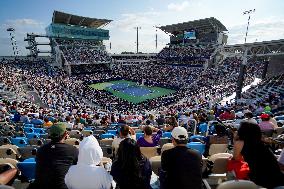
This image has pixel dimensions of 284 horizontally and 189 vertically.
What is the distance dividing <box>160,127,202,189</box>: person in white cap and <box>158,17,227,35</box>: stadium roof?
69.5 metres

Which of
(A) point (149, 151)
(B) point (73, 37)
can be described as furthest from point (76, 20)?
(A) point (149, 151)

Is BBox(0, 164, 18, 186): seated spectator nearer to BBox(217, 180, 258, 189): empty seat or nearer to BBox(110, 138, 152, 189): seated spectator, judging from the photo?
BBox(110, 138, 152, 189): seated spectator

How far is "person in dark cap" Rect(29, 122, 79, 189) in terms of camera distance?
3.65 meters

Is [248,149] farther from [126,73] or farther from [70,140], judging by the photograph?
[126,73]

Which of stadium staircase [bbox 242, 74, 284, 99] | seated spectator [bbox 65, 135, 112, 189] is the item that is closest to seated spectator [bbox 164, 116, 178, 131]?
seated spectator [bbox 65, 135, 112, 189]

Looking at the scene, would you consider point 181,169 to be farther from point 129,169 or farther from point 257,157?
point 257,157

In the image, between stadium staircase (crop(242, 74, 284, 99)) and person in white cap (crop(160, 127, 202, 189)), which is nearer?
person in white cap (crop(160, 127, 202, 189))

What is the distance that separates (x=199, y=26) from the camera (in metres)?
72.8

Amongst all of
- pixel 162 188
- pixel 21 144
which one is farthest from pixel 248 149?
pixel 21 144

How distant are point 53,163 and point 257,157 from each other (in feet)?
9.81

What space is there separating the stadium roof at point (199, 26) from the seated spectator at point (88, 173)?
69975 millimetres

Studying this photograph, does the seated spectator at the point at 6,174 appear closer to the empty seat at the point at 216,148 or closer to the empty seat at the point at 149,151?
the empty seat at the point at 149,151

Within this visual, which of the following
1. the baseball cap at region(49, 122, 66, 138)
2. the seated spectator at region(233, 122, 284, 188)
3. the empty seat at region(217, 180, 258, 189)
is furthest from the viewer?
the baseball cap at region(49, 122, 66, 138)

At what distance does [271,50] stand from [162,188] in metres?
33.0
